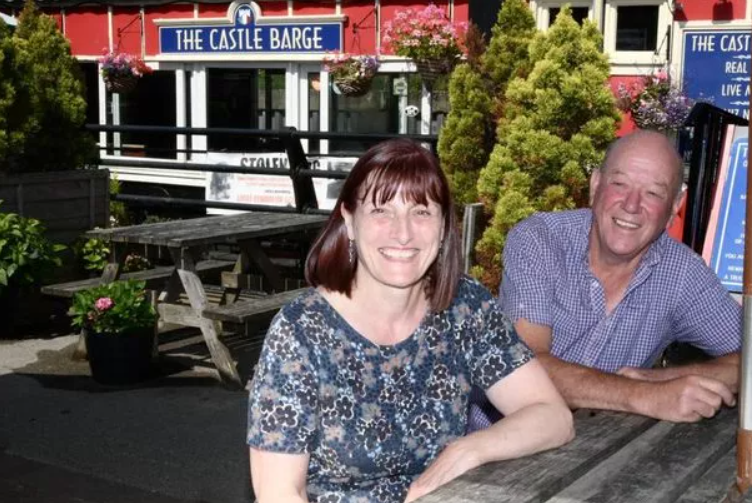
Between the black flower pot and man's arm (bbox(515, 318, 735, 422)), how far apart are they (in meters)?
3.49

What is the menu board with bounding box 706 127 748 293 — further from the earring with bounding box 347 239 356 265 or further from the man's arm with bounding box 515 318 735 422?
the earring with bounding box 347 239 356 265

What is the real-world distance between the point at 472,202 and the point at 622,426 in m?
3.89

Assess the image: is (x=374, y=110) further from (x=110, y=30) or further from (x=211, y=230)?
(x=211, y=230)

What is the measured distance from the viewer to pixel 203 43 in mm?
14031

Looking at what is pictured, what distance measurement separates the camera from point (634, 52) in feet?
33.9

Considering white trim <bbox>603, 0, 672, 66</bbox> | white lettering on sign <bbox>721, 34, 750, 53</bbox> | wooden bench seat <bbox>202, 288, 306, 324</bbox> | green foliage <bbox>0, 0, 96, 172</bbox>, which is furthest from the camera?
white trim <bbox>603, 0, 672, 66</bbox>

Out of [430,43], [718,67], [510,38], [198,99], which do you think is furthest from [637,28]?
[198,99]

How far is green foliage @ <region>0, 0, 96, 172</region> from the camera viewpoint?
23.9 ft

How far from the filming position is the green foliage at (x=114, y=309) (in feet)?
19.0

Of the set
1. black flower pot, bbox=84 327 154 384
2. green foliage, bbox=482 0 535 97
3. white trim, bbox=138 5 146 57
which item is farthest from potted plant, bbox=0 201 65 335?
white trim, bbox=138 5 146 57

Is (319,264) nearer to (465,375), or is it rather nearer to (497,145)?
(465,375)

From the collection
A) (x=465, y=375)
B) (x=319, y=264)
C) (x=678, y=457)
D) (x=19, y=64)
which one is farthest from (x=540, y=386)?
(x=19, y=64)

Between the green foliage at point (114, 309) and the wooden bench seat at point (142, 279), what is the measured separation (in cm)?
24

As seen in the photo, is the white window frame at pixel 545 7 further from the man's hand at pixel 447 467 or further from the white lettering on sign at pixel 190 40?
the man's hand at pixel 447 467
